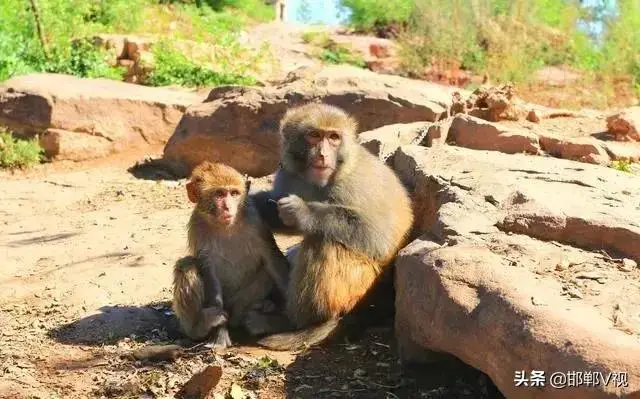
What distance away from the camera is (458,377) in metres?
5.21

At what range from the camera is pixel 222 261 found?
20.0ft

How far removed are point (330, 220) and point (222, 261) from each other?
0.87 meters

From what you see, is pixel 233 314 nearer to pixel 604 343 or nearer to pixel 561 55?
pixel 604 343

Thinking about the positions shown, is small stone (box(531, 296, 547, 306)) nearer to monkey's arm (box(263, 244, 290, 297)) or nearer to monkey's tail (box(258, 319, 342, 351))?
monkey's tail (box(258, 319, 342, 351))

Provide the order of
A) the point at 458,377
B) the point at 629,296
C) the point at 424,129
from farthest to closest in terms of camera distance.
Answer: the point at 424,129
the point at 458,377
the point at 629,296

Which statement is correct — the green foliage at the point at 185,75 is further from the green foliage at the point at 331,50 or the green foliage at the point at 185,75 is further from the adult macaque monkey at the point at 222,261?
the adult macaque monkey at the point at 222,261

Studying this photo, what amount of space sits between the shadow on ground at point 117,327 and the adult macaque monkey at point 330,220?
877 millimetres

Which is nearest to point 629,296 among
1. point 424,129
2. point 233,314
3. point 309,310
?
point 309,310

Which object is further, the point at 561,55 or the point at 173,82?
the point at 561,55

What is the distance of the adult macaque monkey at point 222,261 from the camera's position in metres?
5.86

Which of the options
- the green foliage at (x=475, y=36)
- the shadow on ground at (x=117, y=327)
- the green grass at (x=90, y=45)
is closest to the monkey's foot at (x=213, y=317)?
the shadow on ground at (x=117, y=327)

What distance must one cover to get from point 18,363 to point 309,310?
1914 millimetres

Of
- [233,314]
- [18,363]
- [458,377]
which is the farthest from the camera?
[233,314]

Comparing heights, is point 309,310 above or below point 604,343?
below
